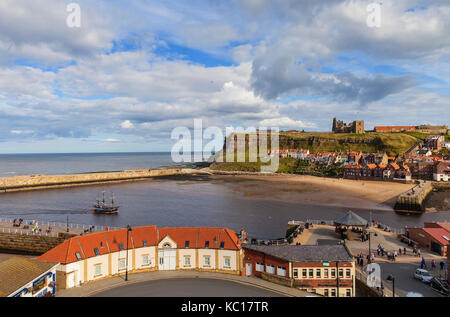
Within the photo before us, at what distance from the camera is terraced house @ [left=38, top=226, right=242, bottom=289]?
24562mm

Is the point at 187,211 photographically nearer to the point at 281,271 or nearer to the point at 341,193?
the point at 281,271

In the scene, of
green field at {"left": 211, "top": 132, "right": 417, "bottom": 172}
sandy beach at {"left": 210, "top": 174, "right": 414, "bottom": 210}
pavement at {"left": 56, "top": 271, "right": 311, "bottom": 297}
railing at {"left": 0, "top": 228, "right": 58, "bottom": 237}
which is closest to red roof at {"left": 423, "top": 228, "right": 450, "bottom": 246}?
pavement at {"left": 56, "top": 271, "right": 311, "bottom": 297}

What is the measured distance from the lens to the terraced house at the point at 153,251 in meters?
24.6

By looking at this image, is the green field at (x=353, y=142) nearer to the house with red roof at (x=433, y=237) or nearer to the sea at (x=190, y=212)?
the sea at (x=190, y=212)

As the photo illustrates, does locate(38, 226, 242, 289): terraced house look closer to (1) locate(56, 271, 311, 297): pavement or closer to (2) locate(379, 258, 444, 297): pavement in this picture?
(1) locate(56, 271, 311, 297): pavement

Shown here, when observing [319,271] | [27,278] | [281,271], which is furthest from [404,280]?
[27,278]

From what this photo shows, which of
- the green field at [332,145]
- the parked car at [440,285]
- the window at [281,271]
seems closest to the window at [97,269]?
the window at [281,271]

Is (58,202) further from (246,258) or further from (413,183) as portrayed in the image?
(413,183)

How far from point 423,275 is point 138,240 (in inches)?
945

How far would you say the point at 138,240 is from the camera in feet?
87.5
